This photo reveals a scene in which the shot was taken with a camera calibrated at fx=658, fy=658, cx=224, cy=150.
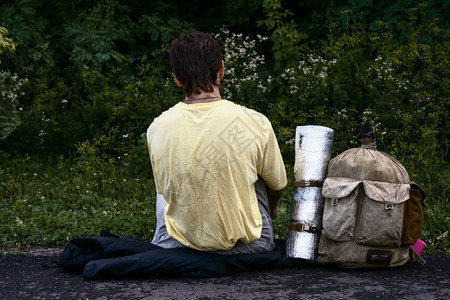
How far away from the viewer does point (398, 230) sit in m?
4.11

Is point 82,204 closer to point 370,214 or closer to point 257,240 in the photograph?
point 257,240

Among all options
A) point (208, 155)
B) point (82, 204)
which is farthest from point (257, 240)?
point (82, 204)

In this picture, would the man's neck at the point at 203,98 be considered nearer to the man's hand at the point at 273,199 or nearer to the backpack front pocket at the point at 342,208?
the man's hand at the point at 273,199

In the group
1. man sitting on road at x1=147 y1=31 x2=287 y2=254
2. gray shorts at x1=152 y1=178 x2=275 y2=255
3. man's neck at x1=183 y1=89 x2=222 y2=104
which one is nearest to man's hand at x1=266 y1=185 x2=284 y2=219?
gray shorts at x1=152 y1=178 x2=275 y2=255

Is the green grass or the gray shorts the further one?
the green grass

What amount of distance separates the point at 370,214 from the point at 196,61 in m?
1.43

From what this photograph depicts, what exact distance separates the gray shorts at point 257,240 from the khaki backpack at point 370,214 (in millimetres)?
363

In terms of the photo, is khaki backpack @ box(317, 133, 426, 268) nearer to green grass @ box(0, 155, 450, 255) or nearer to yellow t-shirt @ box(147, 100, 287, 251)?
yellow t-shirt @ box(147, 100, 287, 251)

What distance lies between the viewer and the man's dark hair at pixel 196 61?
393 cm

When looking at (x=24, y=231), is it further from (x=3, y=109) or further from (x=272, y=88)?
(x=272, y=88)

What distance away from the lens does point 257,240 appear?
4223mm

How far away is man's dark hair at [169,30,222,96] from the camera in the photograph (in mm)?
3930

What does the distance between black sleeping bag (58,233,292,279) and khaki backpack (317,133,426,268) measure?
0.41 m

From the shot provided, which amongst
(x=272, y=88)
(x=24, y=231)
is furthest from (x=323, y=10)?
(x=24, y=231)
